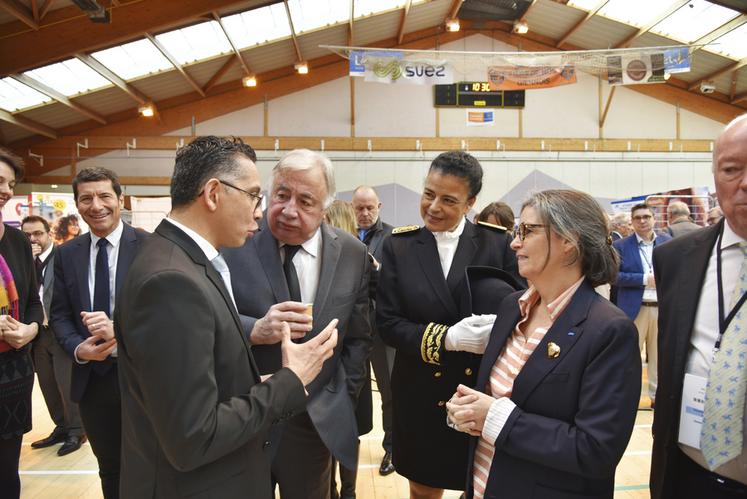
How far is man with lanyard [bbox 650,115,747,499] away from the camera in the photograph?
4.52ft

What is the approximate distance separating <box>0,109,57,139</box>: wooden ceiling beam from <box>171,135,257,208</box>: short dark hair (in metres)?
12.3

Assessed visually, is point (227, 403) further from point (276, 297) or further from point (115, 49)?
point (115, 49)

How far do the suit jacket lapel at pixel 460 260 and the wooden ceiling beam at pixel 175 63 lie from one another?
9446mm

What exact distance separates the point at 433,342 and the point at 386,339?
0.30 metres

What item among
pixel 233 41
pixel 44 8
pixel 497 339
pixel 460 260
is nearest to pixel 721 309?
pixel 497 339

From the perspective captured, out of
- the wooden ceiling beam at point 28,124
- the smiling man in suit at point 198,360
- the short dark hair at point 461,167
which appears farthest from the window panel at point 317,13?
the smiling man in suit at point 198,360

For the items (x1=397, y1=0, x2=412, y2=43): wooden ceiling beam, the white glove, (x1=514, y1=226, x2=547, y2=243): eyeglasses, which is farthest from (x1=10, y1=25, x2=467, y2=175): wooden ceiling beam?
(x1=514, y1=226, x2=547, y2=243): eyeglasses

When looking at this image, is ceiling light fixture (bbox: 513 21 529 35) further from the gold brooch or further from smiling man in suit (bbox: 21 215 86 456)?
the gold brooch

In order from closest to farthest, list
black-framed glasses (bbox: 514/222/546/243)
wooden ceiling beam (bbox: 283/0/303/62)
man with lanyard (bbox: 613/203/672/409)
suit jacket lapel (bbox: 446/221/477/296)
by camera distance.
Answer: black-framed glasses (bbox: 514/222/546/243), suit jacket lapel (bbox: 446/221/477/296), man with lanyard (bbox: 613/203/672/409), wooden ceiling beam (bbox: 283/0/303/62)

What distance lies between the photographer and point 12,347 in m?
2.16

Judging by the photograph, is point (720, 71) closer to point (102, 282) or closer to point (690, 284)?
point (690, 284)

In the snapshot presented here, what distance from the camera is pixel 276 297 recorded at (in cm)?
185

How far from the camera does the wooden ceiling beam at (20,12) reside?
7.00 meters

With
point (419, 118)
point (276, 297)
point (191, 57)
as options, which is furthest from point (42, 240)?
point (419, 118)
